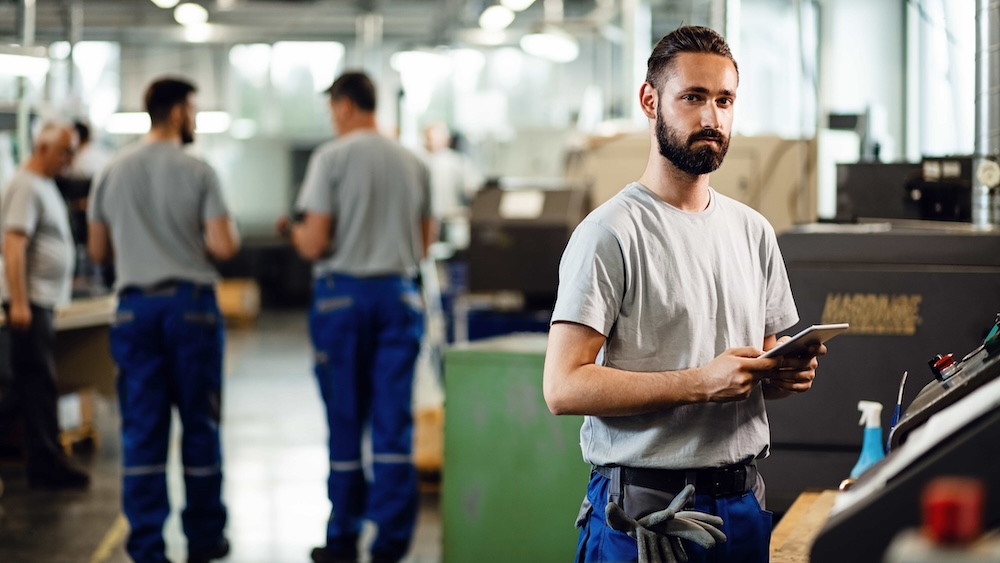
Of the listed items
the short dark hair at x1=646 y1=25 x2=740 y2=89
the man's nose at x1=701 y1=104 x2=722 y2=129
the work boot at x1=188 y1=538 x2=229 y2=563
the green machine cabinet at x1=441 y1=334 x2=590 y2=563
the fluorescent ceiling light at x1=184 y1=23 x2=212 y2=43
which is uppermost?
the fluorescent ceiling light at x1=184 y1=23 x2=212 y2=43

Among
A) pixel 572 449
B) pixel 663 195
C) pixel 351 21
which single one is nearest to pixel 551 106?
pixel 351 21

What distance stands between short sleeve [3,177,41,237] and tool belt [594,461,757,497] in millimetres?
3873

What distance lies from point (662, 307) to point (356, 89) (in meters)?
2.69

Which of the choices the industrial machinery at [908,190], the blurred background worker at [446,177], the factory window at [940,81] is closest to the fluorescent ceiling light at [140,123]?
the blurred background worker at [446,177]

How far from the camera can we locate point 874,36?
8547 mm

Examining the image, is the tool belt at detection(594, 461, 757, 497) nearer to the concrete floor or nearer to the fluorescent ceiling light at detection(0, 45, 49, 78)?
the concrete floor

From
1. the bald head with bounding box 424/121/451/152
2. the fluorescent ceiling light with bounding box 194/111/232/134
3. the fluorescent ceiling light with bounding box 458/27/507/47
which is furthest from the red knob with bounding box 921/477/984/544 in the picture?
the fluorescent ceiling light with bounding box 194/111/232/134

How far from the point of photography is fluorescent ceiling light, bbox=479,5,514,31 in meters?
12.1

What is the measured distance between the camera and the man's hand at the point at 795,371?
1.70m

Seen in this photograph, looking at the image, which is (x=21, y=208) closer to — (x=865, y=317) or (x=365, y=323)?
(x=365, y=323)

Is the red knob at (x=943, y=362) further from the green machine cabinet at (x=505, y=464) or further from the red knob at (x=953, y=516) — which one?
the green machine cabinet at (x=505, y=464)

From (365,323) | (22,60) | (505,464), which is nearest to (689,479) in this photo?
(505,464)

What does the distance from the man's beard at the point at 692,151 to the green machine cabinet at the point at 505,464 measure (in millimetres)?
1665

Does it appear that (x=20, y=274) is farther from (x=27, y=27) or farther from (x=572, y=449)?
(x=27, y=27)
